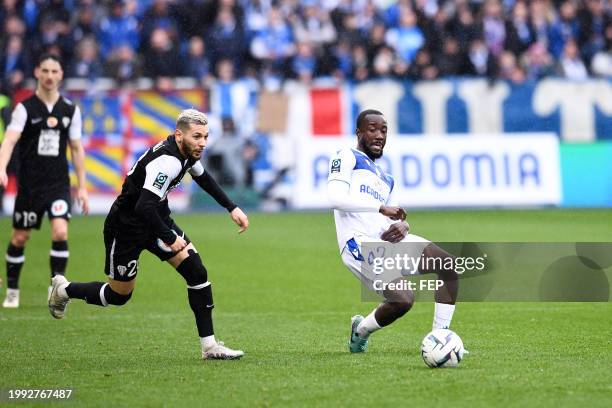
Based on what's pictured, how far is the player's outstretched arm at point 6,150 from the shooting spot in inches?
473

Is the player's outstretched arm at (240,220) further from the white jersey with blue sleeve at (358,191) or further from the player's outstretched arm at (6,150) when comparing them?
the player's outstretched arm at (6,150)

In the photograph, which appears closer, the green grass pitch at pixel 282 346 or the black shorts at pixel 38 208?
the green grass pitch at pixel 282 346

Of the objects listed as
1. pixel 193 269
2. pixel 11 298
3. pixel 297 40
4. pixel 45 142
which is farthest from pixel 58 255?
pixel 297 40

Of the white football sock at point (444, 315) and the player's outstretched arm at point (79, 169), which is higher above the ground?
the player's outstretched arm at point (79, 169)

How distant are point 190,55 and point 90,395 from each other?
1746cm

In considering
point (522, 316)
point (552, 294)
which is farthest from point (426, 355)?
point (552, 294)

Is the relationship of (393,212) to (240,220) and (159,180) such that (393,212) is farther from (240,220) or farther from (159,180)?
(159,180)

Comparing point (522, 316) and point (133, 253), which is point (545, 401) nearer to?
point (133, 253)

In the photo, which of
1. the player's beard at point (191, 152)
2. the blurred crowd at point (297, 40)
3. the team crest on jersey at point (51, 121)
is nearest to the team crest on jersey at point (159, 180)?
the player's beard at point (191, 152)

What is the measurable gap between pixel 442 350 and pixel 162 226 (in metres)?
2.21

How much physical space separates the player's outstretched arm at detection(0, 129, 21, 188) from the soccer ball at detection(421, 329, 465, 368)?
5.05 meters

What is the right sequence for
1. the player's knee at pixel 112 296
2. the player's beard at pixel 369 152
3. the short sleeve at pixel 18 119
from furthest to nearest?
the short sleeve at pixel 18 119 < the player's knee at pixel 112 296 < the player's beard at pixel 369 152

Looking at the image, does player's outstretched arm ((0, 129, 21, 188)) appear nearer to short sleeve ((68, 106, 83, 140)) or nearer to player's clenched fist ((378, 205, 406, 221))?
short sleeve ((68, 106, 83, 140))

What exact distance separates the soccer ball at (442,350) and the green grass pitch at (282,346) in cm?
11
